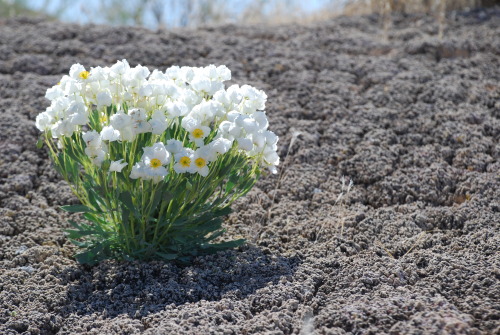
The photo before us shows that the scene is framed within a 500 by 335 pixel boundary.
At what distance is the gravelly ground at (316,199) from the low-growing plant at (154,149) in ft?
0.48

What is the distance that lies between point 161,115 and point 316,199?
1.11 metres

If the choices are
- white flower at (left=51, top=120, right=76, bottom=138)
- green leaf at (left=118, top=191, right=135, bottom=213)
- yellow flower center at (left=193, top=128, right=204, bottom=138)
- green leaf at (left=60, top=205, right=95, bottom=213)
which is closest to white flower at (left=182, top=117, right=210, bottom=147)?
yellow flower center at (left=193, top=128, right=204, bottom=138)

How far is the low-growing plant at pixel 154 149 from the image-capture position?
2.43 m

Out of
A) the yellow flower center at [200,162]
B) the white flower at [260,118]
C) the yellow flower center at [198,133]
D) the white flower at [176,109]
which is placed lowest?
the yellow flower center at [200,162]

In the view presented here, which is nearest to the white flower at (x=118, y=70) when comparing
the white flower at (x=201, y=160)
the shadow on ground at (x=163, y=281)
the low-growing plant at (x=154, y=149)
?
the low-growing plant at (x=154, y=149)

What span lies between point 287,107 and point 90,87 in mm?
1706

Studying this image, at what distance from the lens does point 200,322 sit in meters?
2.28

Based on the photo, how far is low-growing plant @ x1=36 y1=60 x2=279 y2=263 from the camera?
2434 mm

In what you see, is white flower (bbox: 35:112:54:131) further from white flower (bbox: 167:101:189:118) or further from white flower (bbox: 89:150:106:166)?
white flower (bbox: 167:101:189:118)

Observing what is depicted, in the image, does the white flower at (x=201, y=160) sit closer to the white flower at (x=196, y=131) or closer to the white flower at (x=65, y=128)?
the white flower at (x=196, y=131)

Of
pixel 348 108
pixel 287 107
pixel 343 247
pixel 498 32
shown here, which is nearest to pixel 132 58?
pixel 287 107

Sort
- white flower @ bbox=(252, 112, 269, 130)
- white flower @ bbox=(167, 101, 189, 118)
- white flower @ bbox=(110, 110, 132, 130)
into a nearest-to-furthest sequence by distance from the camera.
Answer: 1. white flower @ bbox=(110, 110, 132, 130)
2. white flower @ bbox=(167, 101, 189, 118)
3. white flower @ bbox=(252, 112, 269, 130)

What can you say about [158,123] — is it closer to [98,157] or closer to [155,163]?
[155,163]

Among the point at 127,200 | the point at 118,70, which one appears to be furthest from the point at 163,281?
the point at 118,70
